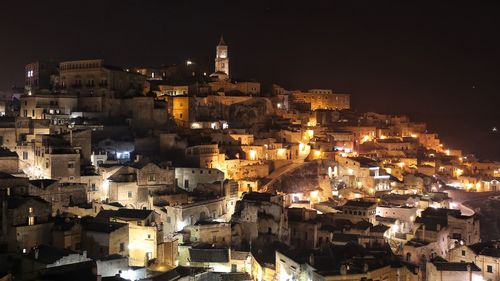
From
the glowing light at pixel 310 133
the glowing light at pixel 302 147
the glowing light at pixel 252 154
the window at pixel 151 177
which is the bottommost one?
the window at pixel 151 177

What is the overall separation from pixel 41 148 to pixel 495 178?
46381 millimetres

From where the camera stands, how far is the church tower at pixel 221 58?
70062 mm

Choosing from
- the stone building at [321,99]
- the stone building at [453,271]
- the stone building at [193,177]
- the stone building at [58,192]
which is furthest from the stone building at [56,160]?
the stone building at [321,99]

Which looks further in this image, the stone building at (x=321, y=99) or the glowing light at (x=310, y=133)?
the stone building at (x=321, y=99)

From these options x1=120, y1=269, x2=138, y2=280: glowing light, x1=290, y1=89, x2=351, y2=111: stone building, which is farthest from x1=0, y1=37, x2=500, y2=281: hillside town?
x1=290, y1=89, x2=351, y2=111: stone building

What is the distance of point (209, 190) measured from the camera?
34.5m

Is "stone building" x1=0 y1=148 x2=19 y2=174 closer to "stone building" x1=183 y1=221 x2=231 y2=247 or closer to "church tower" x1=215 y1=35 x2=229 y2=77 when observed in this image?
"stone building" x1=183 y1=221 x2=231 y2=247

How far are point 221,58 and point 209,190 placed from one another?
3876 cm

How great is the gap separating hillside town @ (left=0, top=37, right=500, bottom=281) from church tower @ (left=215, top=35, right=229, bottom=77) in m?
10.4

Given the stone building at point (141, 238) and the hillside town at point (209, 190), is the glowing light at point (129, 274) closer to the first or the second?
the hillside town at point (209, 190)

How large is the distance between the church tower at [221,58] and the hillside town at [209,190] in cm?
1041

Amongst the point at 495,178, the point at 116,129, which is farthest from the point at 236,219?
the point at 495,178

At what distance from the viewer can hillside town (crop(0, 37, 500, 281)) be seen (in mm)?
24516

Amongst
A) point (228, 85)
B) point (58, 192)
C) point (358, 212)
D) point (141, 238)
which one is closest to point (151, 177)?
point (58, 192)
